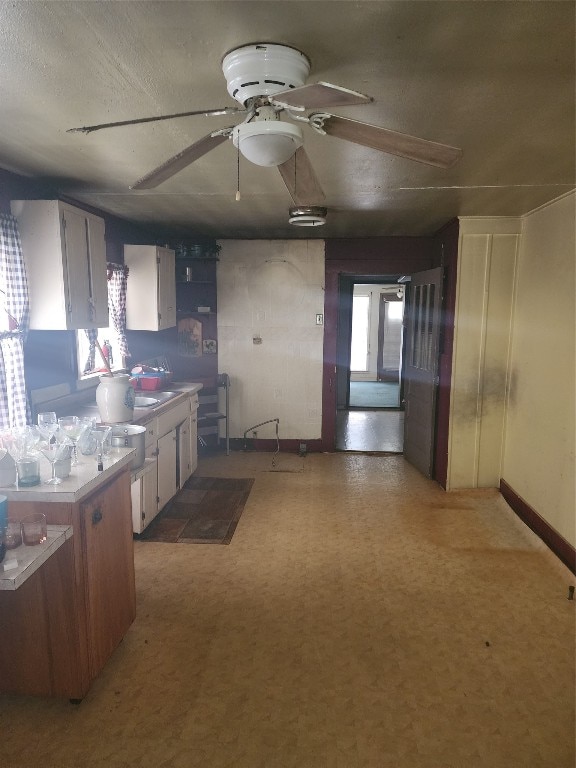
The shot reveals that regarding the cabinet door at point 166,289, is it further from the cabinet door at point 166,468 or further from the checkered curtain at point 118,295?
the cabinet door at point 166,468

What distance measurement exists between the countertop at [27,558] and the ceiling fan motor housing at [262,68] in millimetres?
1727

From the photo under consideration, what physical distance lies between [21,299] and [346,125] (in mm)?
2437

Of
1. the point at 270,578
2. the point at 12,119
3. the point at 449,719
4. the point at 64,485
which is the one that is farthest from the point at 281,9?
the point at 270,578

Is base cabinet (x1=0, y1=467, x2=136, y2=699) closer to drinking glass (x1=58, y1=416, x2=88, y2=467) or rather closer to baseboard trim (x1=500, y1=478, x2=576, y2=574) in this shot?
drinking glass (x1=58, y1=416, x2=88, y2=467)

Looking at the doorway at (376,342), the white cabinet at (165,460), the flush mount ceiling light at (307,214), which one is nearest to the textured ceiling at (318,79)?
the flush mount ceiling light at (307,214)

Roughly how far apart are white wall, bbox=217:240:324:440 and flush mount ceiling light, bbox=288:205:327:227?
1.69m

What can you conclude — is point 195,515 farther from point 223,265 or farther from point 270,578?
point 223,265

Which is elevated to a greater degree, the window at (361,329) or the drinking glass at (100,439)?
the window at (361,329)

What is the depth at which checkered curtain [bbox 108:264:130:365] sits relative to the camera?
464cm

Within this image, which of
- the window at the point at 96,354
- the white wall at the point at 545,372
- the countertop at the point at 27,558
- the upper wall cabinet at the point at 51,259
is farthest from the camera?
the window at the point at 96,354

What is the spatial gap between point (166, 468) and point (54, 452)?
1979 mm

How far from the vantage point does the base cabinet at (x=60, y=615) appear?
6.83 feet

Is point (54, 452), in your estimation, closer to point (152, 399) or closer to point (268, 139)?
point (268, 139)

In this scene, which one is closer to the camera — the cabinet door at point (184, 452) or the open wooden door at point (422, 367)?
the cabinet door at point (184, 452)
